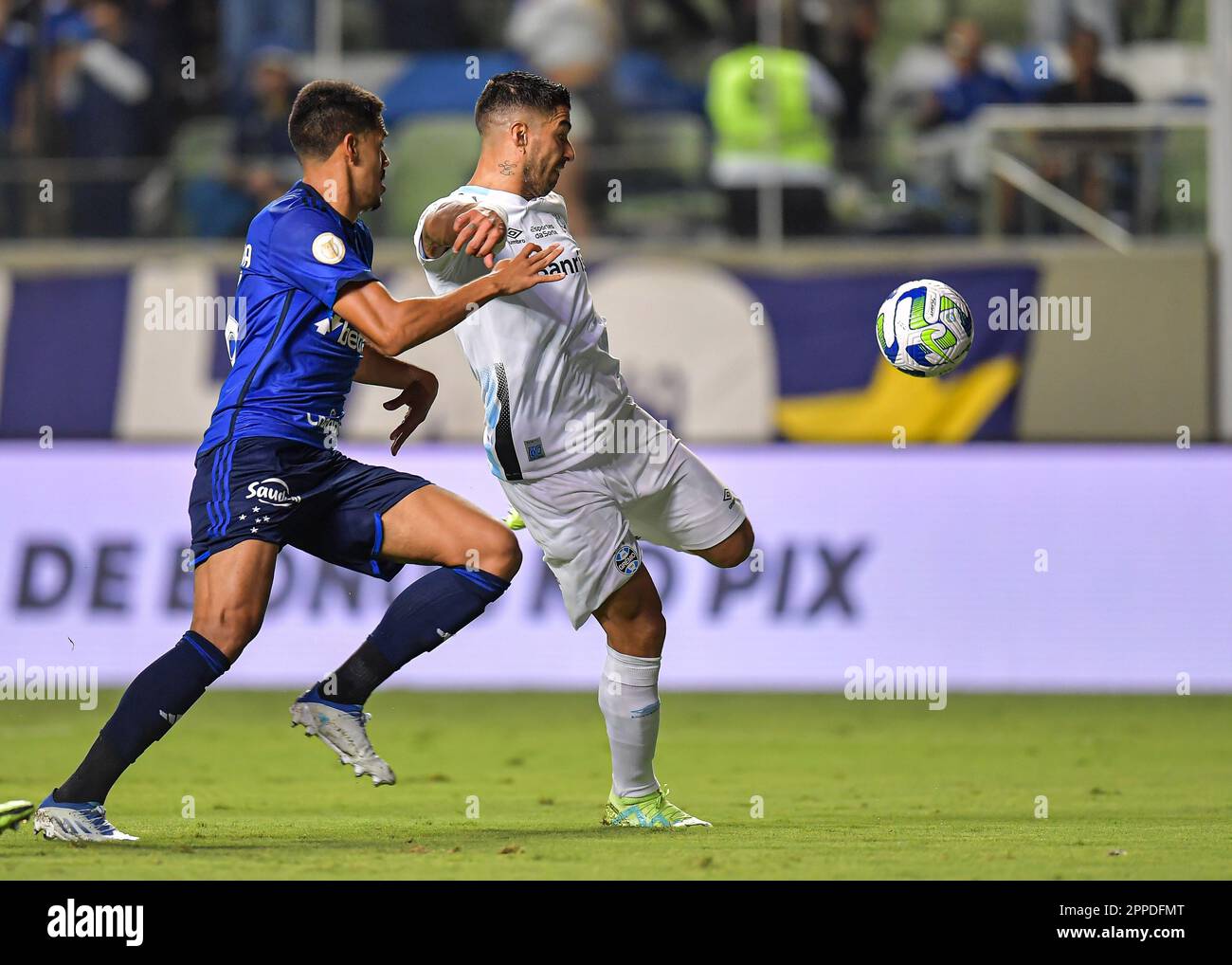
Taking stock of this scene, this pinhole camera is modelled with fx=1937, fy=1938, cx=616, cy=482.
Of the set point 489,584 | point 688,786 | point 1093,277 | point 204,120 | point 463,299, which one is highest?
point 204,120

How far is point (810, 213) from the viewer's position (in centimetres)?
1303

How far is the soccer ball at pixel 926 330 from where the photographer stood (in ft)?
22.5

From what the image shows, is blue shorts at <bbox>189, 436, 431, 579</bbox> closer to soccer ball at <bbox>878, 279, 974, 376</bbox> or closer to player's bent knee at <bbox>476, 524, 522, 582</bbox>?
player's bent knee at <bbox>476, 524, 522, 582</bbox>

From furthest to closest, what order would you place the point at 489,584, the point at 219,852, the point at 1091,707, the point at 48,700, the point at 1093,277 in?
the point at 1093,277 < the point at 48,700 < the point at 1091,707 < the point at 489,584 < the point at 219,852

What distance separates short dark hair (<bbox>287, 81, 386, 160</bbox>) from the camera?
19.1 ft

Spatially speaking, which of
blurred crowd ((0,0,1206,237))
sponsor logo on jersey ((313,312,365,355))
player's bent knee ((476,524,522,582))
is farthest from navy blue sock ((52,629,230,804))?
blurred crowd ((0,0,1206,237))

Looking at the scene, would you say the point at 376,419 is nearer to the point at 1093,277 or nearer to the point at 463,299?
the point at 1093,277

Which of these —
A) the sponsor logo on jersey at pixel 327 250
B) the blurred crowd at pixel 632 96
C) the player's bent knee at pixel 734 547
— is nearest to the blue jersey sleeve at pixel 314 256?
the sponsor logo on jersey at pixel 327 250

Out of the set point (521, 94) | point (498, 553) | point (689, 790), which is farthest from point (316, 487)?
point (689, 790)

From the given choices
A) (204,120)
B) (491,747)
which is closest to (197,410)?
(204,120)

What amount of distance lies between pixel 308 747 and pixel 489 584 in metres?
3.17

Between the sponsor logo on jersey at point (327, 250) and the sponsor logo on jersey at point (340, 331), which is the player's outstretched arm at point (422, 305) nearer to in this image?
the sponsor logo on jersey at point (327, 250)

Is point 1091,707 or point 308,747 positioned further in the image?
point 1091,707

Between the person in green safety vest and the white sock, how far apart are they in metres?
7.27
